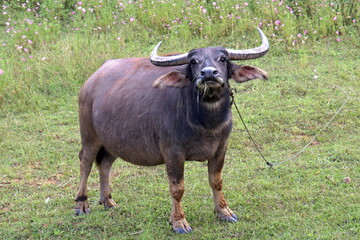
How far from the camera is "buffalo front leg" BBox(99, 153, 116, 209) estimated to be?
17.2ft

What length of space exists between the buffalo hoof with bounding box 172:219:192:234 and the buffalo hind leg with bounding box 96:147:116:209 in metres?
0.82

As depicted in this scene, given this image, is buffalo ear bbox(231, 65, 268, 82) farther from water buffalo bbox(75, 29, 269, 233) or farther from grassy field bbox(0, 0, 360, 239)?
grassy field bbox(0, 0, 360, 239)

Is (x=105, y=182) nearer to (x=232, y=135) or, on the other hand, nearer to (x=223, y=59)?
(x=223, y=59)

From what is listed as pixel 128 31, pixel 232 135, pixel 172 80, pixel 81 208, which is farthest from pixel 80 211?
pixel 128 31

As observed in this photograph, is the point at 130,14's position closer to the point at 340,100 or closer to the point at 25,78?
the point at 25,78

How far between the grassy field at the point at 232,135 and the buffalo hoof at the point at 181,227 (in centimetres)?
6

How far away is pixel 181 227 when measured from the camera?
4.59m

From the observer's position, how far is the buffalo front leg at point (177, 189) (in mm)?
4488

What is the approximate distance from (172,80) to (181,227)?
1.13 m

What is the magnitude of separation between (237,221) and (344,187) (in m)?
1.10

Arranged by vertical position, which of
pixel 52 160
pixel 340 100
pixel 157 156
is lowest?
pixel 340 100

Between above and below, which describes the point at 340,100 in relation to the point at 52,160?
below

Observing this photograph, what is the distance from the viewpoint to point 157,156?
470 centimetres

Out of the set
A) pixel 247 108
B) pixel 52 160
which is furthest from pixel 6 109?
pixel 247 108
